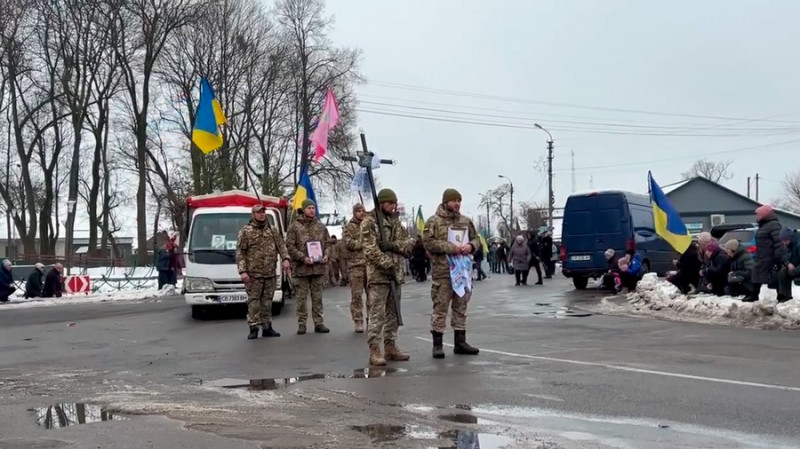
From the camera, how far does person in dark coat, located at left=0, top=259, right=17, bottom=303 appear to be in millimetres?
24891

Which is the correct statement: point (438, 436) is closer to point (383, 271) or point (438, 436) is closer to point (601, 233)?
point (383, 271)

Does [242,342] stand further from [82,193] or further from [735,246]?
[82,193]

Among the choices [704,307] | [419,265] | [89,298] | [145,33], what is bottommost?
[89,298]

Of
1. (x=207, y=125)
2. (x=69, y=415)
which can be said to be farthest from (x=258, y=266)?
(x=207, y=125)

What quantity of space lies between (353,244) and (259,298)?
1583 millimetres

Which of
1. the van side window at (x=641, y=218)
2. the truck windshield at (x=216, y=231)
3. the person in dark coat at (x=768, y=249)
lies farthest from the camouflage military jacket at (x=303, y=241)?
the van side window at (x=641, y=218)

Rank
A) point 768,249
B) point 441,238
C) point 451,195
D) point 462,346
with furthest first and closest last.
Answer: point 768,249 < point 462,346 < point 451,195 < point 441,238

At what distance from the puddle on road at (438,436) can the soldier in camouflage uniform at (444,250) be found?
3432mm

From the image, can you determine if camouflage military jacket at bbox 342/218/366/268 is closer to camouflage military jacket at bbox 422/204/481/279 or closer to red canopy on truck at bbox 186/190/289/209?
camouflage military jacket at bbox 422/204/481/279

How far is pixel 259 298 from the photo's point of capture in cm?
1229

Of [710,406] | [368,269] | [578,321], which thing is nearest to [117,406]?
[368,269]

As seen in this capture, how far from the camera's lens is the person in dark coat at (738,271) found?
1437 centimetres

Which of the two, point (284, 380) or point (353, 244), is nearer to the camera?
point (284, 380)

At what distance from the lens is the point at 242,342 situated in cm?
1188
